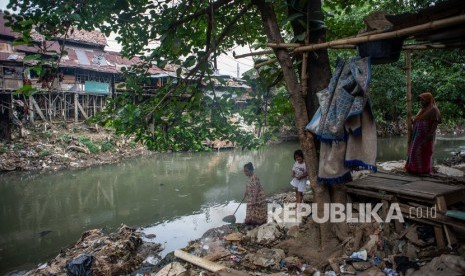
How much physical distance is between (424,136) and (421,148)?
0.22 meters

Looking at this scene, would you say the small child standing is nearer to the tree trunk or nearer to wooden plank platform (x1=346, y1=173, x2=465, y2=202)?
wooden plank platform (x1=346, y1=173, x2=465, y2=202)

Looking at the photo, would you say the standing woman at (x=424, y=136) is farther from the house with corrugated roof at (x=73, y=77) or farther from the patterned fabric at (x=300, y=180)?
the house with corrugated roof at (x=73, y=77)

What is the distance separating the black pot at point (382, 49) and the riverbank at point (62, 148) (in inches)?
637

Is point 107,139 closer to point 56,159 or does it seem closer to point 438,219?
point 56,159

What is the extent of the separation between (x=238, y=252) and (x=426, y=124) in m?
3.79

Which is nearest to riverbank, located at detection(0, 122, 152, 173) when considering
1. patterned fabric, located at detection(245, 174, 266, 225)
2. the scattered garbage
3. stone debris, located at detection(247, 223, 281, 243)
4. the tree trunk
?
patterned fabric, located at detection(245, 174, 266, 225)

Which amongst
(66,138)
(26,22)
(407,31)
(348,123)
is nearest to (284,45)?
(348,123)

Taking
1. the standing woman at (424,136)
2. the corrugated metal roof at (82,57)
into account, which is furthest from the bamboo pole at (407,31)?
the corrugated metal roof at (82,57)

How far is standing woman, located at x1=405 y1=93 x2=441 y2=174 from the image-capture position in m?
5.00

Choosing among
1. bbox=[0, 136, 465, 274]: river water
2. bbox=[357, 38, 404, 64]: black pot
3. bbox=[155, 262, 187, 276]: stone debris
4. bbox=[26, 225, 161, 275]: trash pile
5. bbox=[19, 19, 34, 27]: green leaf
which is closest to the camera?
bbox=[357, 38, 404, 64]: black pot

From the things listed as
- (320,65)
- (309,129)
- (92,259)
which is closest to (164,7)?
(320,65)

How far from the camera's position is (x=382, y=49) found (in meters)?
2.78

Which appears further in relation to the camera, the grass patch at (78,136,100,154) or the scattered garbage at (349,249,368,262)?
the grass patch at (78,136,100,154)

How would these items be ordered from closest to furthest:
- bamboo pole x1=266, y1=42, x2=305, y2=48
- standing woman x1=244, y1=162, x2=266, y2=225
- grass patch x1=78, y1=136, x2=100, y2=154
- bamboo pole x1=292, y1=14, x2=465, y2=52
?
bamboo pole x1=292, y1=14, x2=465, y2=52 < bamboo pole x1=266, y1=42, x2=305, y2=48 < standing woman x1=244, y1=162, x2=266, y2=225 < grass patch x1=78, y1=136, x2=100, y2=154
